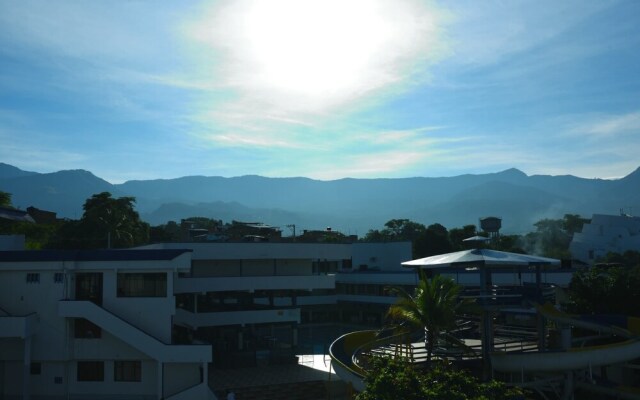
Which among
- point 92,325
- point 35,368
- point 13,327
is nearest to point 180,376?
point 92,325

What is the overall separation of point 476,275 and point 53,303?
3278 cm

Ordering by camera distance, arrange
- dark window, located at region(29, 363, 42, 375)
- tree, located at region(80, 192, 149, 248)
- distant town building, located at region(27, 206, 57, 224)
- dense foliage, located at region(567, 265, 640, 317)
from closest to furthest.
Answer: dark window, located at region(29, 363, 42, 375) < dense foliage, located at region(567, 265, 640, 317) < tree, located at region(80, 192, 149, 248) < distant town building, located at region(27, 206, 57, 224)

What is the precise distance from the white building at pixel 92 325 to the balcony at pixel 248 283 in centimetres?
617

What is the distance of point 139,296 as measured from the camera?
29.9m

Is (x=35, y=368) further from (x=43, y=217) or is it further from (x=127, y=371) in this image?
(x=43, y=217)

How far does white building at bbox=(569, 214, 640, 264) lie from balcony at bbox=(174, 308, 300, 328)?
254ft

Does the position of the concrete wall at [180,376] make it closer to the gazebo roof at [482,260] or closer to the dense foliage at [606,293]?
the gazebo roof at [482,260]

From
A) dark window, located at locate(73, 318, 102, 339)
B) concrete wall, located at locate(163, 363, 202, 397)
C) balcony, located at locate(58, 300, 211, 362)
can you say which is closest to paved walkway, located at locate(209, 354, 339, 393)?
concrete wall, located at locate(163, 363, 202, 397)

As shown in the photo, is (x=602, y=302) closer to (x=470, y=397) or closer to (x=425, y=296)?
(x=425, y=296)

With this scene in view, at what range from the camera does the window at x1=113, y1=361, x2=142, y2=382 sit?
3003 cm

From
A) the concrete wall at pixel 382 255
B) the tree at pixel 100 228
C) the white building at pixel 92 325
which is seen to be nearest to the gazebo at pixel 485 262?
the white building at pixel 92 325

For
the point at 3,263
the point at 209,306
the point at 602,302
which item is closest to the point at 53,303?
the point at 3,263

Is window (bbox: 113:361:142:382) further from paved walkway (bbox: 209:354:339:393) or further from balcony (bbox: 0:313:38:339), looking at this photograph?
balcony (bbox: 0:313:38:339)

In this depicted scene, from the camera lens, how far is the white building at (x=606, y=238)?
101 m
